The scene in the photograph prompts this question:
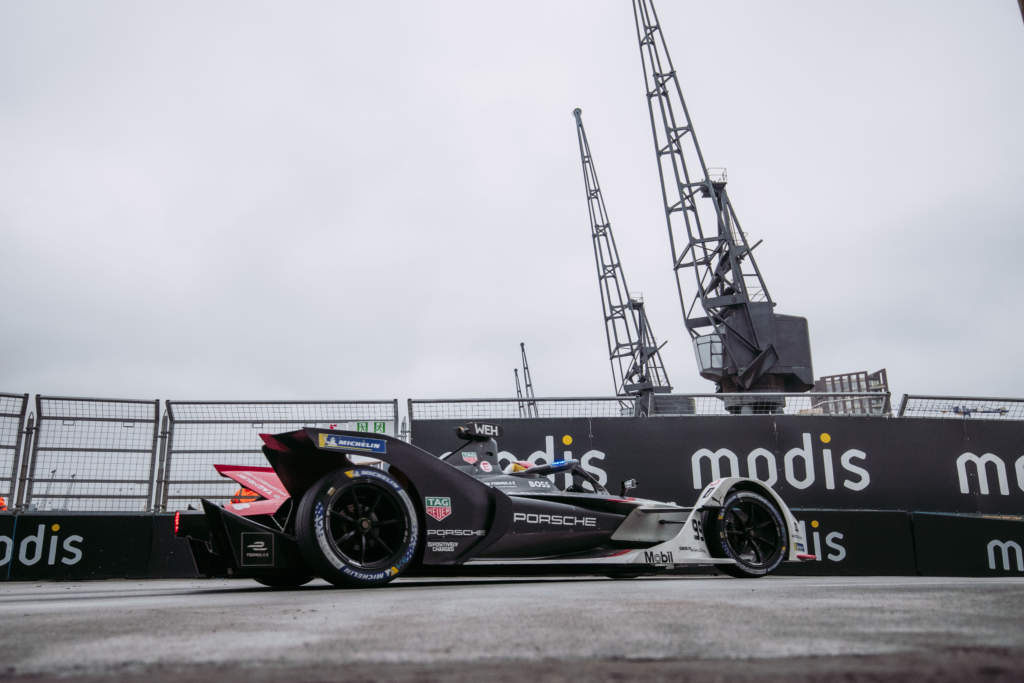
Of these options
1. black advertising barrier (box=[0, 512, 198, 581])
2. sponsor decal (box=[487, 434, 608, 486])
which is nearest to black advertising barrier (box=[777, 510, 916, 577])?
sponsor decal (box=[487, 434, 608, 486])

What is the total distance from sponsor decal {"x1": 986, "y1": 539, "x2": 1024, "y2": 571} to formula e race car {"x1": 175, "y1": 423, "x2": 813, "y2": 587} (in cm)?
462

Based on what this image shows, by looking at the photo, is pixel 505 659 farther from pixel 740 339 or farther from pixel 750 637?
pixel 740 339

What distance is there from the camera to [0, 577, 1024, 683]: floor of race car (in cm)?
178

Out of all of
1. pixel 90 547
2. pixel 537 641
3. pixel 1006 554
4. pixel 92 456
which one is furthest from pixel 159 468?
pixel 1006 554

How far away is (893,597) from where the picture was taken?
380cm

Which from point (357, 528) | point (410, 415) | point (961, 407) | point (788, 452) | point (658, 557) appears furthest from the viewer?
point (961, 407)

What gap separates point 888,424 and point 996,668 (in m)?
11.6

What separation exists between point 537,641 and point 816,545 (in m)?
9.38

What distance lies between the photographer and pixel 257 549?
18.2 feet

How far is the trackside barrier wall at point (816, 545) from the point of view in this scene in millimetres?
9562

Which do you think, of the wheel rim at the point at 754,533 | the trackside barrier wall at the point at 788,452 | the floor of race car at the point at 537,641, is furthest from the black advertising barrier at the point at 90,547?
the floor of race car at the point at 537,641

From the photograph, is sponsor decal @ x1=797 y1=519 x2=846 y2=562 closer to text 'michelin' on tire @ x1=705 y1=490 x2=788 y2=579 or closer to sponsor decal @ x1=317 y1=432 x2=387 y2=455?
text 'michelin' on tire @ x1=705 y1=490 x2=788 y2=579

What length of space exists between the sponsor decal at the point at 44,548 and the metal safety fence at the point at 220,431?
3.45 feet

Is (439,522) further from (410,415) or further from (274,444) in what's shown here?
(410,415)
